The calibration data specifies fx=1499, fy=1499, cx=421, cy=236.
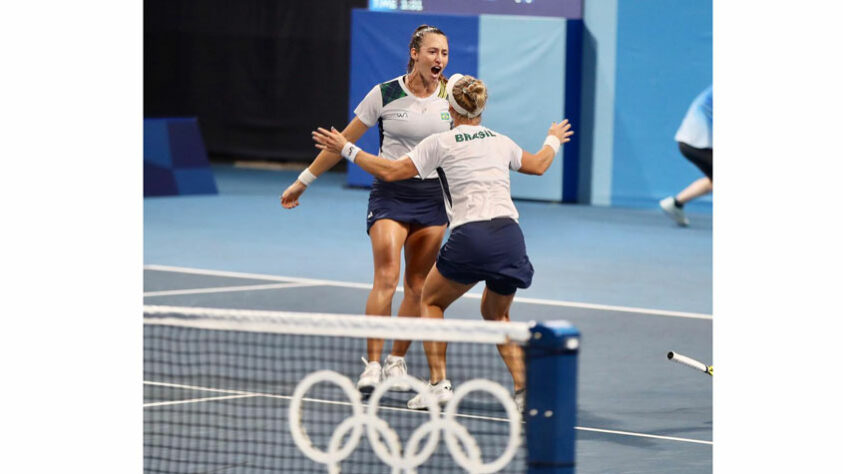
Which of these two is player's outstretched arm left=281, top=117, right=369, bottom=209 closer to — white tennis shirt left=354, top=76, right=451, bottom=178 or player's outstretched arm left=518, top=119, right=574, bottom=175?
white tennis shirt left=354, top=76, right=451, bottom=178

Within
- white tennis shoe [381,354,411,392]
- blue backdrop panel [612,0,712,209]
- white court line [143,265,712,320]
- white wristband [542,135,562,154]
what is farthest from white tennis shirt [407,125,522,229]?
blue backdrop panel [612,0,712,209]

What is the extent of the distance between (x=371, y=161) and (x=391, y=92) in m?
0.91

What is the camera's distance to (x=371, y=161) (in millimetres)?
6211

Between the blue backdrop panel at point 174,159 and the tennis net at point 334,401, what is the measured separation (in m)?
7.64

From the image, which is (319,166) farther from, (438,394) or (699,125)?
(699,125)

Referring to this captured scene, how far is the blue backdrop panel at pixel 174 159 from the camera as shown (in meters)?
15.9

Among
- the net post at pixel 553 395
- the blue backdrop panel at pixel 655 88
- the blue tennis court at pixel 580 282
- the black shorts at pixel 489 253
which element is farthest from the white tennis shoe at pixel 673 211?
the net post at pixel 553 395

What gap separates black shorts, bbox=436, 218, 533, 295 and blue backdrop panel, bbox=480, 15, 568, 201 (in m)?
9.21

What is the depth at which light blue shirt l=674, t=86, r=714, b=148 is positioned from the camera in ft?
44.1

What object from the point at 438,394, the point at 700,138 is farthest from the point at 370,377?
the point at 700,138

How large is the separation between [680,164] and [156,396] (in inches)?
369
